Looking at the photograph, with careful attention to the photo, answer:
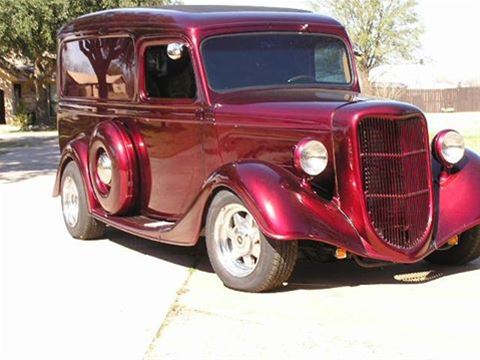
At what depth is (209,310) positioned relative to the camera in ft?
17.3

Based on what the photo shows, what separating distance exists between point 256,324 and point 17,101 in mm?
41200

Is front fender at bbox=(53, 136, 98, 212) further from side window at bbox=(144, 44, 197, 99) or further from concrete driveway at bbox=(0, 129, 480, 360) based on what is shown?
side window at bbox=(144, 44, 197, 99)

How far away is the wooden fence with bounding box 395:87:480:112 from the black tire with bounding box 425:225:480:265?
159 feet

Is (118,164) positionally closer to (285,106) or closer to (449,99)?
(285,106)

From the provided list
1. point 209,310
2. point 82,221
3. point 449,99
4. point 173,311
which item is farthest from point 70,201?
point 449,99

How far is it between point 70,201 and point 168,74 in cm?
221

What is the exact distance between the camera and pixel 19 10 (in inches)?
1277

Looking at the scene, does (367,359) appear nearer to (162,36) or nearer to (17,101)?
(162,36)

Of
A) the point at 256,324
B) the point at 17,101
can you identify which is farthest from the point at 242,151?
the point at 17,101

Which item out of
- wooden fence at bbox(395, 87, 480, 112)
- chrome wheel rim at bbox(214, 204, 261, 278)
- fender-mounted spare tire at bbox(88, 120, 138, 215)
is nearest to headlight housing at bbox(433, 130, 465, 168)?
chrome wheel rim at bbox(214, 204, 261, 278)

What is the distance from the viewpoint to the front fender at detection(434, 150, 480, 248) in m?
5.80

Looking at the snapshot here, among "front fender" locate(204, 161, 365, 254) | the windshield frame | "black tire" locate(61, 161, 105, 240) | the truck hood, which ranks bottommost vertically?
"black tire" locate(61, 161, 105, 240)

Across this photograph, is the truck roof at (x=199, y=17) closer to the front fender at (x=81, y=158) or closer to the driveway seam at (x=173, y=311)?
the front fender at (x=81, y=158)

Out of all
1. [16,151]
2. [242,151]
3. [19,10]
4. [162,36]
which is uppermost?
[19,10]
